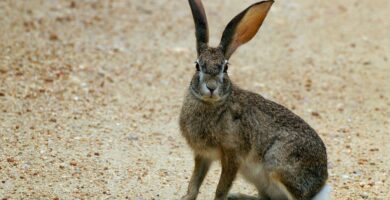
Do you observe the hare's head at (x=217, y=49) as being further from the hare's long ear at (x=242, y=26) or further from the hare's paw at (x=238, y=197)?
the hare's paw at (x=238, y=197)

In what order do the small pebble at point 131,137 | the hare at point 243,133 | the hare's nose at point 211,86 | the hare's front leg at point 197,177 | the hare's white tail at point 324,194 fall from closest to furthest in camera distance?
1. the hare's nose at point 211,86
2. the hare at point 243,133
3. the hare's white tail at point 324,194
4. the hare's front leg at point 197,177
5. the small pebble at point 131,137

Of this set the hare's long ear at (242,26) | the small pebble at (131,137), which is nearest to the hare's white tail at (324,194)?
the hare's long ear at (242,26)

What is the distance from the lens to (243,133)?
6.26 meters

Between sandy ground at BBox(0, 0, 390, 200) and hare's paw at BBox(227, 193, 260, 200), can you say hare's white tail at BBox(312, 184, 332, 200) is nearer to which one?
sandy ground at BBox(0, 0, 390, 200)

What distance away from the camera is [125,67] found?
9797 millimetres

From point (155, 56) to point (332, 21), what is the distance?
3.06 metres

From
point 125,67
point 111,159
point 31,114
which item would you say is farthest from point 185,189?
point 125,67

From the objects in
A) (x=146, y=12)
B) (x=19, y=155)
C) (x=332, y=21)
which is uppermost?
(x=19, y=155)

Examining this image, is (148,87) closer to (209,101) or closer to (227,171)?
(209,101)

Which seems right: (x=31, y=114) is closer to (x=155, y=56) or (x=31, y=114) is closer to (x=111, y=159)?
(x=111, y=159)

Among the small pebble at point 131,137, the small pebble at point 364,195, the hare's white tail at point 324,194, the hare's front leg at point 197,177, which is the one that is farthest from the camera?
the small pebble at point 131,137

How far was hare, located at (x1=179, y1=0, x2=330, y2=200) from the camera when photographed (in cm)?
611

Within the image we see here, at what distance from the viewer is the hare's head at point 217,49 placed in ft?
19.8

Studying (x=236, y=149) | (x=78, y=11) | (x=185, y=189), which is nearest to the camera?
(x=236, y=149)
